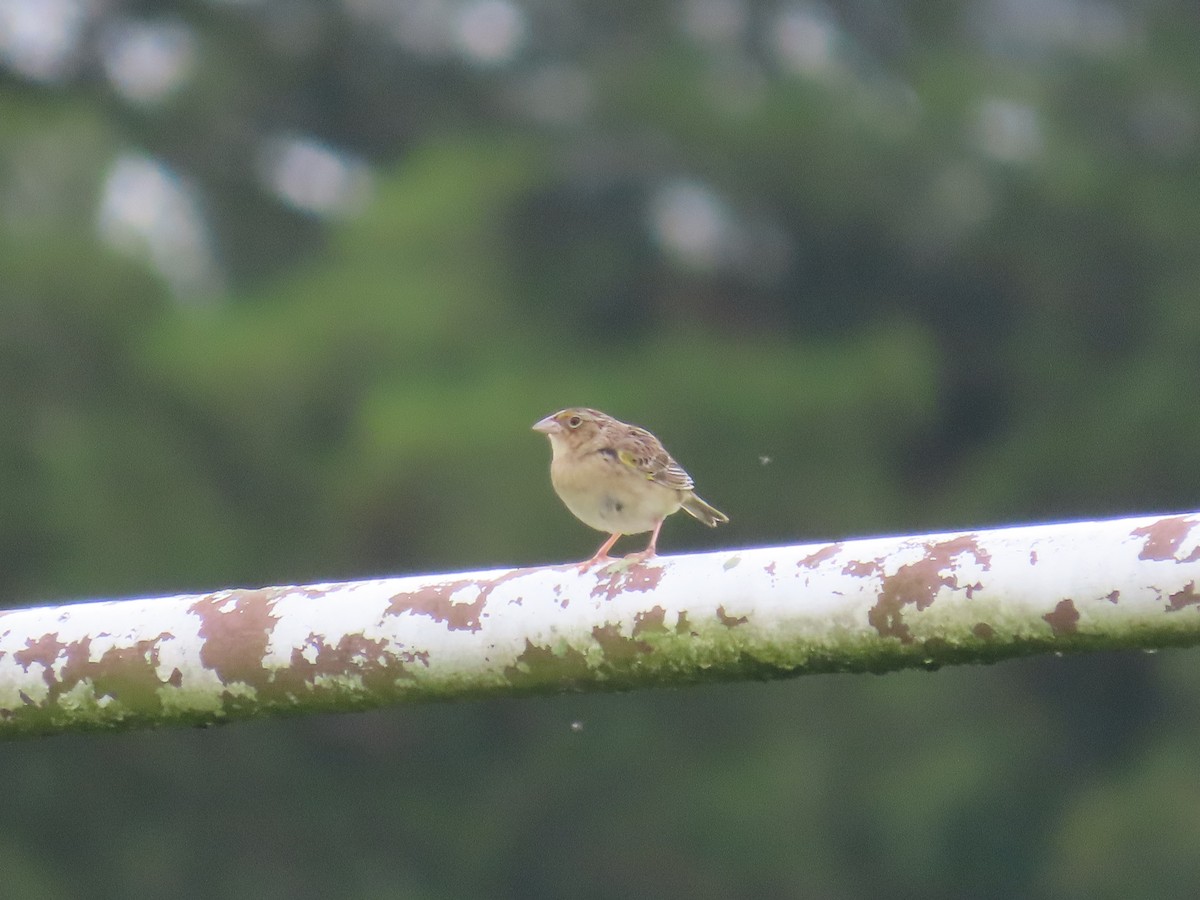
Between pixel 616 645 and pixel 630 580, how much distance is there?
0.38 feet

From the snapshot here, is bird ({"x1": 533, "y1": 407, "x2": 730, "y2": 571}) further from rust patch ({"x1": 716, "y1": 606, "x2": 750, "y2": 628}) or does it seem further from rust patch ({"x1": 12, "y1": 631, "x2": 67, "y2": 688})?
rust patch ({"x1": 716, "y1": 606, "x2": 750, "y2": 628})

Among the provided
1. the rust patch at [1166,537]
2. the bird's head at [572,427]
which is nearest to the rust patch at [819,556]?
the rust patch at [1166,537]

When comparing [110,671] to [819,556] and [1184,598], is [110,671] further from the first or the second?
[1184,598]

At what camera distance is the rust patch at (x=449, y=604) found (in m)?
3.12

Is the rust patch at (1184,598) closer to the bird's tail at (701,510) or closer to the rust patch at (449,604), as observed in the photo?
the rust patch at (449,604)

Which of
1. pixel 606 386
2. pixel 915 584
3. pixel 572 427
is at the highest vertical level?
pixel 606 386

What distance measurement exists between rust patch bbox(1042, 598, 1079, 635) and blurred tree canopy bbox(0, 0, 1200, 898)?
15.4m

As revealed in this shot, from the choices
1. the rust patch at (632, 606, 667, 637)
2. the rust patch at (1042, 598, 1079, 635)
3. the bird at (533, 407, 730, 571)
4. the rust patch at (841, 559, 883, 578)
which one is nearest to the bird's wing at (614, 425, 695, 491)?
the bird at (533, 407, 730, 571)

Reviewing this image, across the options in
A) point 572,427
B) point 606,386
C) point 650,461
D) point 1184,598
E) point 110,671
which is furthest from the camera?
point 606,386

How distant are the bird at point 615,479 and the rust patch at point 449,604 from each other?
253cm

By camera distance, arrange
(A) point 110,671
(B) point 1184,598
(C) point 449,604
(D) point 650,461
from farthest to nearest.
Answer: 1. (D) point 650,461
2. (A) point 110,671
3. (C) point 449,604
4. (B) point 1184,598

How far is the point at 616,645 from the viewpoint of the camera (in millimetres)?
3033

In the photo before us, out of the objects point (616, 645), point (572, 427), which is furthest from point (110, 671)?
point (572, 427)

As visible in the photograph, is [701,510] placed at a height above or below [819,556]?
above
